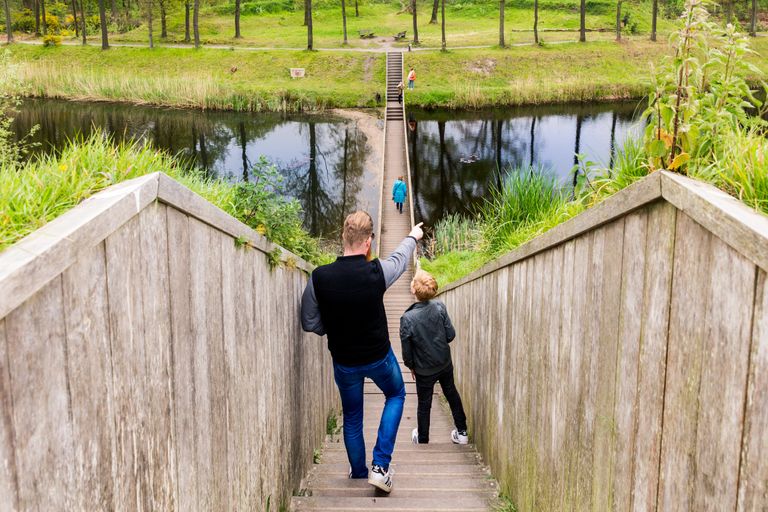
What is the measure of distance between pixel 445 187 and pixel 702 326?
69.4 feet

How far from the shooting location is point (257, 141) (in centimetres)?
2577

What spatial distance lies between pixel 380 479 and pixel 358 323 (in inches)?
40.9

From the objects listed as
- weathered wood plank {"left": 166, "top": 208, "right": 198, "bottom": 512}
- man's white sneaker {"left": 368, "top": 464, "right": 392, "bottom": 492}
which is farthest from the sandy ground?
weathered wood plank {"left": 166, "top": 208, "right": 198, "bottom": 512}

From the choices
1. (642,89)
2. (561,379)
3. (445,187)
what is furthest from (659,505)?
(642,89)

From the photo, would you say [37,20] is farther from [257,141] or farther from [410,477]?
[410,477]

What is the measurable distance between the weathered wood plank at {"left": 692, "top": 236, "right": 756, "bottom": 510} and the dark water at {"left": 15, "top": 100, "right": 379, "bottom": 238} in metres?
17.6

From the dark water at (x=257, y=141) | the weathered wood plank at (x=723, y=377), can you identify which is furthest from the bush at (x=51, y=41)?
the weathered wood plank at (x=723, y=377)

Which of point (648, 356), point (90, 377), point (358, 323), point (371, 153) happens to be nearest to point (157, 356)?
point (90, 377)

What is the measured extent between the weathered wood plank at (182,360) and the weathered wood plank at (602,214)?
4.64 feet

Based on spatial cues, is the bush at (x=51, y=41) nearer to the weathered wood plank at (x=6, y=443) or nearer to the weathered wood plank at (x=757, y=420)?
the weathered wood plank at (x=6, y=443)

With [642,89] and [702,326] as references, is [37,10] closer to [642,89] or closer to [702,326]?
[642,89]

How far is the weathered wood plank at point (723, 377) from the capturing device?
1434mm

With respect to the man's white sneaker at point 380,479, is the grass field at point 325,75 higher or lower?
higher

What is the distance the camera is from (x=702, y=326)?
1.61 metres
